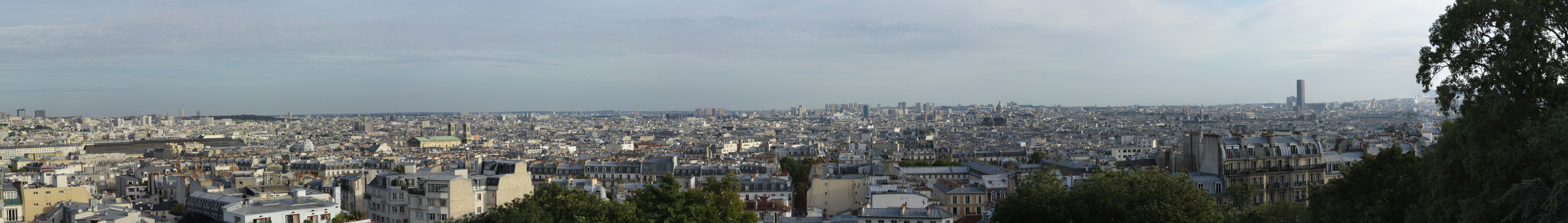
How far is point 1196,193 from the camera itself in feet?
78.5

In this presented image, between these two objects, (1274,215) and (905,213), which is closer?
(1274,215)

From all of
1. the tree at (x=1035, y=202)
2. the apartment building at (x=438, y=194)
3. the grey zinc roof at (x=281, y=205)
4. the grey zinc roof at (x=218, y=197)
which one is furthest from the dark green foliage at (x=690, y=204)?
the grey zinc roof at (x=218, y=197)

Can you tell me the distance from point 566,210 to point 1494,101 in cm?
1837

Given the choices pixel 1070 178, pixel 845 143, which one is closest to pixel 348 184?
pixel 1070 178

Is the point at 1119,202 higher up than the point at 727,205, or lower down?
higher up

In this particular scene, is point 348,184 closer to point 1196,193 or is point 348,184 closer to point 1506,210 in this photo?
point 1196,193

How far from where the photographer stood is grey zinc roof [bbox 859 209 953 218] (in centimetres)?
3197

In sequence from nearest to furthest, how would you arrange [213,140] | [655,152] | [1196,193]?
[1196,193] → [655,152] → [213,140]

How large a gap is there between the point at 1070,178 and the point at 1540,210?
2618 centimetres

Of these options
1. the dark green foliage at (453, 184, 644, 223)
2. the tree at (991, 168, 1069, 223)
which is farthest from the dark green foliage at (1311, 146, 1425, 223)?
the dark green foliage at (453, 184, 644, 223)

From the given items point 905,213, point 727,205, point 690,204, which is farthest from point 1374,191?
point 727,205

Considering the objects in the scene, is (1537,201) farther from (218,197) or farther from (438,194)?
(218,197)

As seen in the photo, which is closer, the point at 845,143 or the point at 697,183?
the point at 697,183

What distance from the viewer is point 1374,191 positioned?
68.4ft
